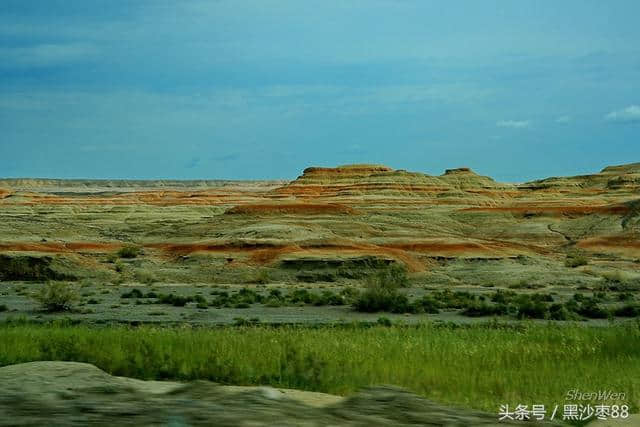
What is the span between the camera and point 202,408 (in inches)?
311

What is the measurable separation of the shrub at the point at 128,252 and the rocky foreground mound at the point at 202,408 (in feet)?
185

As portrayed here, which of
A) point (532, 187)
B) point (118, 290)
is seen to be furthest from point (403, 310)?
point (532, 187)

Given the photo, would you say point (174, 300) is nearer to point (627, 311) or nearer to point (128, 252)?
point (627, 311)

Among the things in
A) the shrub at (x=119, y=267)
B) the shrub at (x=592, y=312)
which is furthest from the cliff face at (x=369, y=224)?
the shrub at (x=592, y=312)

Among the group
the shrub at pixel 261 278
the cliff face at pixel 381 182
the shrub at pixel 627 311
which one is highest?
the cliff face at pixel 381 182

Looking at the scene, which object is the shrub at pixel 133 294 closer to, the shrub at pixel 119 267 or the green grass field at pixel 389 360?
the shrub at pixel 119 267

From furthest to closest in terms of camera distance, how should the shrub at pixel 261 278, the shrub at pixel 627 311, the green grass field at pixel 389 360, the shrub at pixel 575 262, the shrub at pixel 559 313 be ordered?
the shrub at pixel 575 262
the shrub at pixel 261 278
the shrub at pixel 627 311
the shrub at pixel 559 313
the green grass field at pixel 389 360

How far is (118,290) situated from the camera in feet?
149

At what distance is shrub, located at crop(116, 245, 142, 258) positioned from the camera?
64.9 m

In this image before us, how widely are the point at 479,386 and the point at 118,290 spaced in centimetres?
3639

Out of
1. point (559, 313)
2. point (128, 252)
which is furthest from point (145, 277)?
point (559, 313)

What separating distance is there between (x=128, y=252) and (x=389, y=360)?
54145 mm

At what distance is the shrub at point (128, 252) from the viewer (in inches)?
2554

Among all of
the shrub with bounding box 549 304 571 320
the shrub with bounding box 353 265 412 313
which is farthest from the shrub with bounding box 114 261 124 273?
the shrub with bounding box 549 304 571 320
